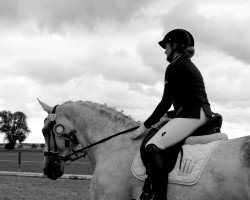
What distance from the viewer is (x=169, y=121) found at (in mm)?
5754

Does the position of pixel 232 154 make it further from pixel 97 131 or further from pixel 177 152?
pixel 97 131

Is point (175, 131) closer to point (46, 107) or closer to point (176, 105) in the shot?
point (176, 105)

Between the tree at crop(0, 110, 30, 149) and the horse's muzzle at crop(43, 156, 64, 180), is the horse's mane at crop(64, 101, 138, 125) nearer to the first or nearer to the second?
the horse's muzzle at crop(43, 156, 64, 180)

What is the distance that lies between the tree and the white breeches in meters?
136

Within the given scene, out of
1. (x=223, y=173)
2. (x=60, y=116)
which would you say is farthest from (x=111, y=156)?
(x=223, y=173)

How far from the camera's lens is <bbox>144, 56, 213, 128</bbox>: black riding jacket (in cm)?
568

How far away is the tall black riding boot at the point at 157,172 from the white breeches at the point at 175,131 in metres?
0.12

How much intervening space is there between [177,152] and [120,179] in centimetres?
86

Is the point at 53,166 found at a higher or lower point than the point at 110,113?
lower

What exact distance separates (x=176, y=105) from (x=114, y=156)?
3.76ft

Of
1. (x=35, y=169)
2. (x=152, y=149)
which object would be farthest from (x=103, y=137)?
(x=35, y=169)

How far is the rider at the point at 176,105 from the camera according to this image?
5.41 metres

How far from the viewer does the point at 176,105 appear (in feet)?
19.3

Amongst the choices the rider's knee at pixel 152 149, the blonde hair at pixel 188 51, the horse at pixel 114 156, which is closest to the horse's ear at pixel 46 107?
the horse at pixel 114 156
